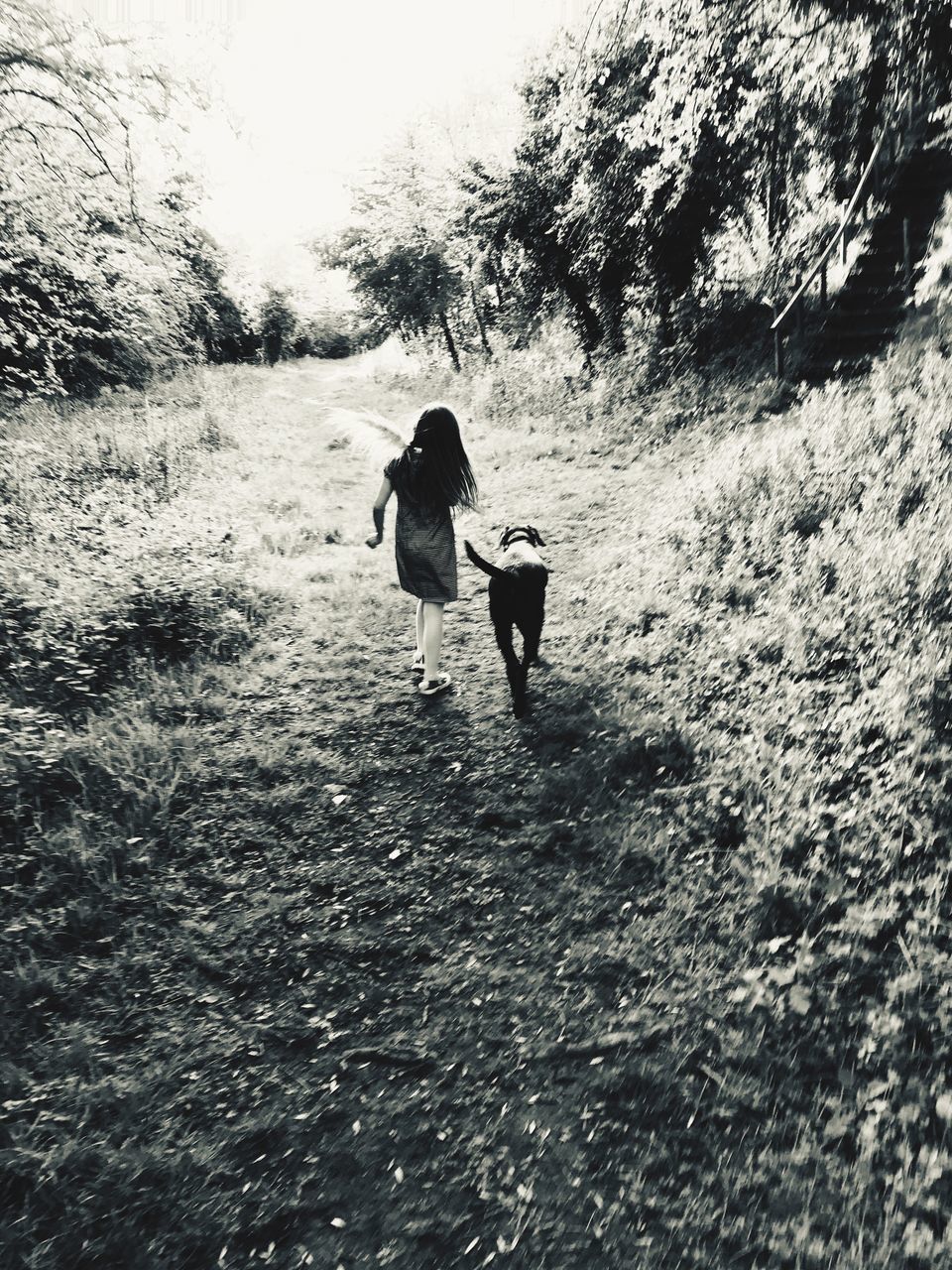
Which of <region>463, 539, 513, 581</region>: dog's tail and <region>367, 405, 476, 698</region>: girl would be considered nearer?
<region>463, 539, 513, 581</region>: dog's tail

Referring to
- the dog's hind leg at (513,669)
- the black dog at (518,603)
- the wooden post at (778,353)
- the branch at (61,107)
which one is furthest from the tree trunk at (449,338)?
the dog's hind leg at (513,669)

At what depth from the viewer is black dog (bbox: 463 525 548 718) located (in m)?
4.28

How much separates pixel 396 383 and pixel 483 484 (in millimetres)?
13060

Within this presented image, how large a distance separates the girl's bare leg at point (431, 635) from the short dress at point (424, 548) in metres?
0.06

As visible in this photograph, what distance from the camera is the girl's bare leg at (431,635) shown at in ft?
15.6

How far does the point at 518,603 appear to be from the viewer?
171 inches

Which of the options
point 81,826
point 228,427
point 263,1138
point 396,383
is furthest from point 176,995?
point 396,383

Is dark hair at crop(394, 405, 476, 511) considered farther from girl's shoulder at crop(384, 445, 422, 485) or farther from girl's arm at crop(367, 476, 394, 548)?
girl's arm at crop(367, 476, 394, 548)

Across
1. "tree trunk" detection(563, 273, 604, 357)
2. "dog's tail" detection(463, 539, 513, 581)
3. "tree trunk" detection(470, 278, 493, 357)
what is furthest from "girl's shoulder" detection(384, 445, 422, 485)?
"tree trunk" detection(470, 278, 493, 357)

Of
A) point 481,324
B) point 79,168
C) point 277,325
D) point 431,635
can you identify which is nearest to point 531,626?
point 431,635

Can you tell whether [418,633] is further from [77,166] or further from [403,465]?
[77,166]

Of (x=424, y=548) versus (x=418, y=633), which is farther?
(x=418, y=633)

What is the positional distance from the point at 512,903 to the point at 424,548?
2403mm

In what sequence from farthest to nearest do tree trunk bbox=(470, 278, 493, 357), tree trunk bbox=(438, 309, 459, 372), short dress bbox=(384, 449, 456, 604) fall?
tree trunk bbox=(438, 309, 459, 372) < tree trunk bbox=(470, 278, 493, 357) < short dress bbox=(384, 449, 456, 604)
